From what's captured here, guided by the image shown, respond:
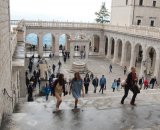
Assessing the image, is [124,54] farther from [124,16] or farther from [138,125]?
[138,125]

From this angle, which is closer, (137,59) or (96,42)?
(137,59)

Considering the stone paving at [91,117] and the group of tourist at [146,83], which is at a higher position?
the stone paving at [91,117]

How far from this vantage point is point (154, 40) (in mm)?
27906

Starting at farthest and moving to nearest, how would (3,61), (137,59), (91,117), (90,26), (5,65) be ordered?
1. (90,26)
2. (137,59)
3. (5,65)
4. (91,117)
5. (3,61)

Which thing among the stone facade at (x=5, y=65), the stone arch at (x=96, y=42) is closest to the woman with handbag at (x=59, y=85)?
the stone facade at (x=5, y=65)

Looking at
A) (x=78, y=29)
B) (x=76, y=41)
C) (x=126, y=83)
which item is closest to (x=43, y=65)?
(x=76, y=41)

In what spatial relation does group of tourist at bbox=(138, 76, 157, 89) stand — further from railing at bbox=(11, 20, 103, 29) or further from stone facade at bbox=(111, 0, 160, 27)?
railing at bbox=(11, 20, 103, 29)

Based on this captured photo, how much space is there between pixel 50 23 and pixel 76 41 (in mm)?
10848

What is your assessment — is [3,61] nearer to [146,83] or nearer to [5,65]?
[5,65]

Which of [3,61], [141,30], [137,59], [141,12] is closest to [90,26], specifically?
[141,12]

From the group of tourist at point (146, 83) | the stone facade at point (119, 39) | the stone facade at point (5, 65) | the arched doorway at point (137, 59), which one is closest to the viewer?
the stone facade at point (5, 65)

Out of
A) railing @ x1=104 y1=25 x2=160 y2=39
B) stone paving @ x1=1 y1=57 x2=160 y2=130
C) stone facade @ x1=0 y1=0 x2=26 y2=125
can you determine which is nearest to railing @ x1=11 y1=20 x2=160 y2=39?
railing @ x1=104 y1=25 x2=160 y2=39

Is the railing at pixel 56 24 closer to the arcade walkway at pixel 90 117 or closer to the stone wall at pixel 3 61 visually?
the stone wall at pixel 3 61

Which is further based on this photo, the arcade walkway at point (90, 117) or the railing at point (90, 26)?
the railing at point (90, 26)
